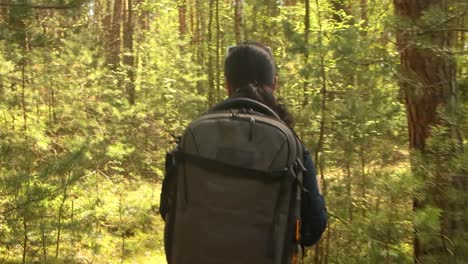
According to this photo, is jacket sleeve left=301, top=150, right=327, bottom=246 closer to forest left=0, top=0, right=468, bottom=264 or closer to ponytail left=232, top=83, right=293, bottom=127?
ponytail left=232, top=83, right=293, bottom=127

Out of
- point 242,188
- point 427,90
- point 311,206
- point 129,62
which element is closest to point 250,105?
point 242,188

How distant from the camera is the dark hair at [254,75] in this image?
6.45 feet

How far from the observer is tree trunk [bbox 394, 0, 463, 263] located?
2598 mm

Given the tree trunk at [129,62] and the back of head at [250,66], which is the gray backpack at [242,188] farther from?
the tree trunk at [129,62]

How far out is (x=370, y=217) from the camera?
301 cm

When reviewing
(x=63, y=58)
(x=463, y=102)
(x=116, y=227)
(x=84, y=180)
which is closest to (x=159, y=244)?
(x=116, y=227)

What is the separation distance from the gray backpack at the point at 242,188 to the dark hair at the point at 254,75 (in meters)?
0.09

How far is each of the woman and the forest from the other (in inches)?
17.7

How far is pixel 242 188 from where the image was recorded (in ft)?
5.93

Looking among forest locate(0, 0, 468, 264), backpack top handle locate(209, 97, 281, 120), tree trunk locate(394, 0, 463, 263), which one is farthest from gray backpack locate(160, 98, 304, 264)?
tree trunk locate(394, 0, 463, 263)

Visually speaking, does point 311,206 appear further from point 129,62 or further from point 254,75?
point 129,62

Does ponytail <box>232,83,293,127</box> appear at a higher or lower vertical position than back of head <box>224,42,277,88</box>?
lower

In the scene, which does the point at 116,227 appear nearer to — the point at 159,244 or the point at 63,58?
the point at 159,244

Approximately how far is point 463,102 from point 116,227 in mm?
5991
